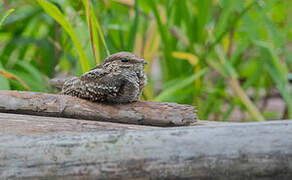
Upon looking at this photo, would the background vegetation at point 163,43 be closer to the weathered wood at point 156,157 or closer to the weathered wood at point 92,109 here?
the weathered wood at point 92,109

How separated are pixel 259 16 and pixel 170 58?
80 centimetres

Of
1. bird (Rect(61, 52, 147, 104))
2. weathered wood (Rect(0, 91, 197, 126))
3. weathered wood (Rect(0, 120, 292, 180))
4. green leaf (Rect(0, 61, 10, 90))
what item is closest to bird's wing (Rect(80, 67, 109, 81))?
bird (Rect(61, 52, 147, 104))

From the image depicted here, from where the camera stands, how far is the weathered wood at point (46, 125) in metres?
1.33

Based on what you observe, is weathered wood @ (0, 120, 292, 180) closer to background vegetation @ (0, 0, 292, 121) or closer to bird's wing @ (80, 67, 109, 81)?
bird's wing @ (80, 67, 109, 81)

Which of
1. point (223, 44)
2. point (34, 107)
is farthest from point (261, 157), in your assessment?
point (223, 44)

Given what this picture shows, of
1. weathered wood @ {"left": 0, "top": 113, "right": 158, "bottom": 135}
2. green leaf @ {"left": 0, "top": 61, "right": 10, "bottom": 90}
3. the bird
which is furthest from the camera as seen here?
green leaf @ {"left": 0, "top": 61, "right": 10, "bottom": 90}

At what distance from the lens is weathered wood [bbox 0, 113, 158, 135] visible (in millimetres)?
1328

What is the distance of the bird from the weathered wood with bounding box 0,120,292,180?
1.15ft

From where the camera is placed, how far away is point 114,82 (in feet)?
5.07

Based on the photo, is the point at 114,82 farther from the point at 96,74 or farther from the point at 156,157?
the point at 156,157

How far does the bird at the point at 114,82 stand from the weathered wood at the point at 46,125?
0.16 meters

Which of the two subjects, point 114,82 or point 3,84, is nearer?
point 114,82

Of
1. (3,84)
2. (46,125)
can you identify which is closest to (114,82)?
(46,125)

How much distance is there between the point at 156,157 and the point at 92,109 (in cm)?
41
